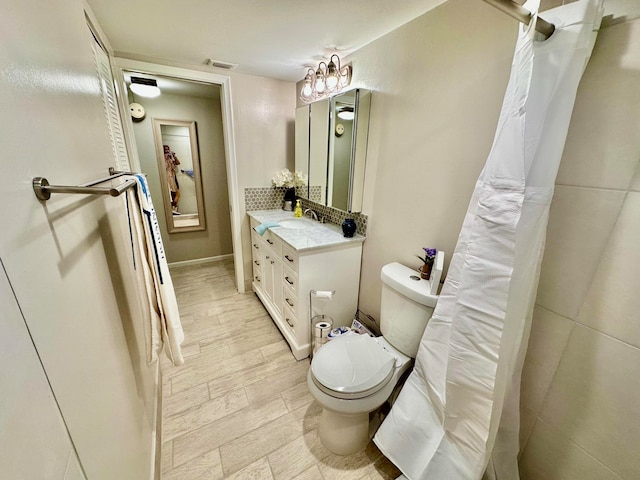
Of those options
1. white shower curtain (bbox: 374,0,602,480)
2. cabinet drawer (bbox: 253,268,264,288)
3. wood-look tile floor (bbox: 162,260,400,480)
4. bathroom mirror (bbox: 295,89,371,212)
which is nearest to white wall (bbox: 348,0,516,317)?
bathroom mirror (bbox: 295,89,371,212)

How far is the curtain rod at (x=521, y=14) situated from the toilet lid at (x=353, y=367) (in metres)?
1.40

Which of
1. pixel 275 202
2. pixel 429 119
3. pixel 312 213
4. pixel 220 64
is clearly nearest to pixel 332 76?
pixel 429 119

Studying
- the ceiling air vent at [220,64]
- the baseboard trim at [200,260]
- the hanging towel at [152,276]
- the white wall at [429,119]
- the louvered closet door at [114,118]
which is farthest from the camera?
the baseboard trim at [200,260]

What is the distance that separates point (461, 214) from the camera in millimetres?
1256

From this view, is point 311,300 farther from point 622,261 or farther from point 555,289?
point 622,261

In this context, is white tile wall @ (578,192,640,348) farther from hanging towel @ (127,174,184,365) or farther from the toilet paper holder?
hanging towel @ (127,174,184,365)

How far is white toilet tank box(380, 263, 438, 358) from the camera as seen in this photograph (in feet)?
4.18

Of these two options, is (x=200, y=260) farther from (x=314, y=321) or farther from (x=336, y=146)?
(x=336, y=146)

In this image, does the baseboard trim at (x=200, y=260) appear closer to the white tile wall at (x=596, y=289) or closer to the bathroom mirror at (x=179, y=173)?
the bathroom mirror at (x=179, y=173)

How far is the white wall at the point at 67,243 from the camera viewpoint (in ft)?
1.46

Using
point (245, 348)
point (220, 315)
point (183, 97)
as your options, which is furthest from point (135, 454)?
point (183, 97)

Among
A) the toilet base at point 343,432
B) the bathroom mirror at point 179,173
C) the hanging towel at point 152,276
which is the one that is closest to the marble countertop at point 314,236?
the hanging towel at point 152,276

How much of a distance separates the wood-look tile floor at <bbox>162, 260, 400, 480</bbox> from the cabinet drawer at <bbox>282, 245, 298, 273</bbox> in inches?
27.9

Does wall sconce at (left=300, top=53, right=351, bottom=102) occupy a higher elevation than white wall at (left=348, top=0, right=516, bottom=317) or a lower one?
higher
